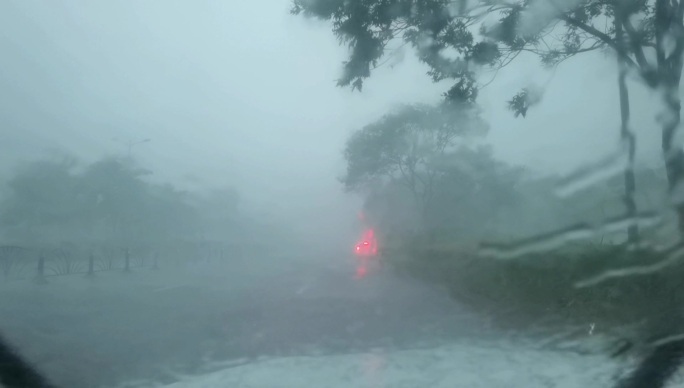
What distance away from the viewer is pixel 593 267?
1231 cm

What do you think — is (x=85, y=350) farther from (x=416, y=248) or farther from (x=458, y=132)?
(x=416, y=248)

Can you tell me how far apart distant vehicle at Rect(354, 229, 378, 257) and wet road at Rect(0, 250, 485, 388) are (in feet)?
39.0

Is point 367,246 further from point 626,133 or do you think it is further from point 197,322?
point 197,322

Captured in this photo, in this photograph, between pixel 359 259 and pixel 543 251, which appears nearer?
pixel 543 251

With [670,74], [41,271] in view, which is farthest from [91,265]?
[670,74]

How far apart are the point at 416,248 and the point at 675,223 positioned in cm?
1251

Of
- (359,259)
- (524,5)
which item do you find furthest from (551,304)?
(359,259)

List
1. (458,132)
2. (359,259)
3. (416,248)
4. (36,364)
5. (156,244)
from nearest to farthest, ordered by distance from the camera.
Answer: (36,364)
(156,244)
(458,132)
(416,248)
(359,259)

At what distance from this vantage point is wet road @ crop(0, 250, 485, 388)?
8.85 m

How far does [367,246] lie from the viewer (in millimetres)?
→ 29625

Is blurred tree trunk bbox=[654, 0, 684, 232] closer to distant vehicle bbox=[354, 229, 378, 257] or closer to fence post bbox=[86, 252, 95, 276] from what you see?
→ fence post bbox=[86, 252, 95, 276]

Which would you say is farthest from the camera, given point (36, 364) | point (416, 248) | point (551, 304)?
point (416, 248)

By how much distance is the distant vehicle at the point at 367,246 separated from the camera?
29266 millimetres

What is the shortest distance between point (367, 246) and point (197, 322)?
734 inches
